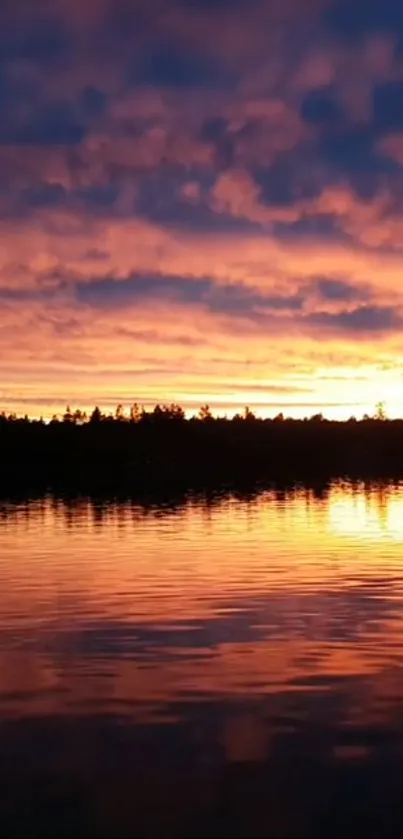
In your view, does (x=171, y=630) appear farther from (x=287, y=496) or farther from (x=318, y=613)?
(x=287, y=496)

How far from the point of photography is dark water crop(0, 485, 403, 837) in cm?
1444

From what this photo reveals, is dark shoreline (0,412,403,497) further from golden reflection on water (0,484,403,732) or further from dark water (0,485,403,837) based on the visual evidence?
dark water (0,485,403,837)

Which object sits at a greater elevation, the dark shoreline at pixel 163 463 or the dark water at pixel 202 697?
the dark shoreline at pixel 163 463

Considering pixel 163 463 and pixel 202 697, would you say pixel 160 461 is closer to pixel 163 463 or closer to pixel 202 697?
pixel 163 463

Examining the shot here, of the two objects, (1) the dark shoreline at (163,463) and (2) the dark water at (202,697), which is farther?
(1) the dark shoreline at (163,463)

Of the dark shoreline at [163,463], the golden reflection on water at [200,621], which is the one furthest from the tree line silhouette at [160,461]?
the golden reflection on water at [200,621]

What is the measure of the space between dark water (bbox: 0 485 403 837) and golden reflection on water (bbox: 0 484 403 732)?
0.08 metres

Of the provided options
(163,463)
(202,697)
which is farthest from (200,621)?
Answer: (163,463)

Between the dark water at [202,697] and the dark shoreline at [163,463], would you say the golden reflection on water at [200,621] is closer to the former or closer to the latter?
the dark water at [202,697]

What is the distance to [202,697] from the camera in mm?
19703

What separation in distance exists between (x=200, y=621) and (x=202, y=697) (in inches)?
306

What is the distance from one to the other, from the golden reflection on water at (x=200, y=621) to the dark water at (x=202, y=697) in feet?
0.26

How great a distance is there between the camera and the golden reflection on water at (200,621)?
1980 centimetres

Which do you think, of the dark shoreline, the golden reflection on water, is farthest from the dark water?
the dark shoreline
